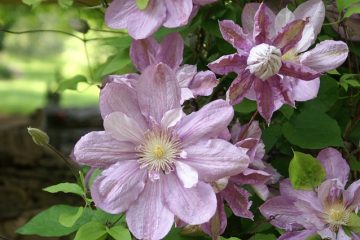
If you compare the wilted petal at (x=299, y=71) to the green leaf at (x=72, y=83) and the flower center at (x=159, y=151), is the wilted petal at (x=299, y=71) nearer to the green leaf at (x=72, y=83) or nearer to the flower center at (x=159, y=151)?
the flower center at (x=159, y=151)

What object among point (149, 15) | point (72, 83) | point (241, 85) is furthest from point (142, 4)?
point (72, 83)

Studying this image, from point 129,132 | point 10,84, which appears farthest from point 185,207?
point 10,84

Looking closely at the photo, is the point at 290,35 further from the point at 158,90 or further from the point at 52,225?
the point at 52,225

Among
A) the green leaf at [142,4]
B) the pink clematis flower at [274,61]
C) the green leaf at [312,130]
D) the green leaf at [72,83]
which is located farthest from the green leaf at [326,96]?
the green leaf at [72,83]

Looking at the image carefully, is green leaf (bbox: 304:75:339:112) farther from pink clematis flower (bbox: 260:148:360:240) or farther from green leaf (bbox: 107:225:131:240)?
green leaf (bbox: 107:225:131:240)

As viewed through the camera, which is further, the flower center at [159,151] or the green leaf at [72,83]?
the green leaf at [72,83]

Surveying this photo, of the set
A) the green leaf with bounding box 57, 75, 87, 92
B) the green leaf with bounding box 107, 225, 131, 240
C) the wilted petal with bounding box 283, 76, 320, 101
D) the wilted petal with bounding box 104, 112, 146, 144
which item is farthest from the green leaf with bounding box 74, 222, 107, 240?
the green leaf with bounding box 57, 75, 87, 92
